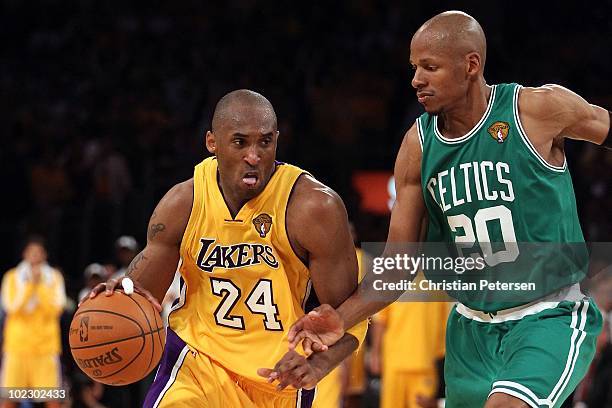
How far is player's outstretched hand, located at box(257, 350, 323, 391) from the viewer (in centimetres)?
406

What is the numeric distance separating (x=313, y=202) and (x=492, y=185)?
0.73 meters

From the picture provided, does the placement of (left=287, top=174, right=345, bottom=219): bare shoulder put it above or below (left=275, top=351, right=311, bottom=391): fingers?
above

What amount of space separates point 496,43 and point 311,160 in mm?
2413

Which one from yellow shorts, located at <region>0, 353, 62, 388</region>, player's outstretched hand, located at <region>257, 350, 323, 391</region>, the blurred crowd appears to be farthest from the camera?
yellow shorts, located at <region>0, 353, 62, 388</region>

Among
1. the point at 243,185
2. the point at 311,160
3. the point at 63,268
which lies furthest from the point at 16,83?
the point at 243,185

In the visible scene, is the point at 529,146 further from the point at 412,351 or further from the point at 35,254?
the point at 35,254

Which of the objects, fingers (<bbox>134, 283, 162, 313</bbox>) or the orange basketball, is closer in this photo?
the orange basketball

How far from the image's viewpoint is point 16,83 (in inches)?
530

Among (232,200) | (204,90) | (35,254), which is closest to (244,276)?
(232,200)

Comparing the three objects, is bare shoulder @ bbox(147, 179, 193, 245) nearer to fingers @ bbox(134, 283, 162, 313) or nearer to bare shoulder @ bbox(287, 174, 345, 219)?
fingers @ bbox(134, 283, 162, 313)

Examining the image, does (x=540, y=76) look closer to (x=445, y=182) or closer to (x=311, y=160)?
(x=311, y=160)

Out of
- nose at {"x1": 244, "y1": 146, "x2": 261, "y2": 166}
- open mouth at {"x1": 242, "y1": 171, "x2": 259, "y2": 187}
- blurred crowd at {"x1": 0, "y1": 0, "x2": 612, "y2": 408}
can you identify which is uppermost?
blurred crowd at {"x1": 0, "y1": 0, "x2": 612, "y2": 408}

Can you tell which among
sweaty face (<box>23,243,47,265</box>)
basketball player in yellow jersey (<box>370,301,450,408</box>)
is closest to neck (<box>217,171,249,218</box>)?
basketball player in yellow jersey (<box>370,301,450,408</box>)

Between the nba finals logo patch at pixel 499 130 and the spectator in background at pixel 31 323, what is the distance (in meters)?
6.98
